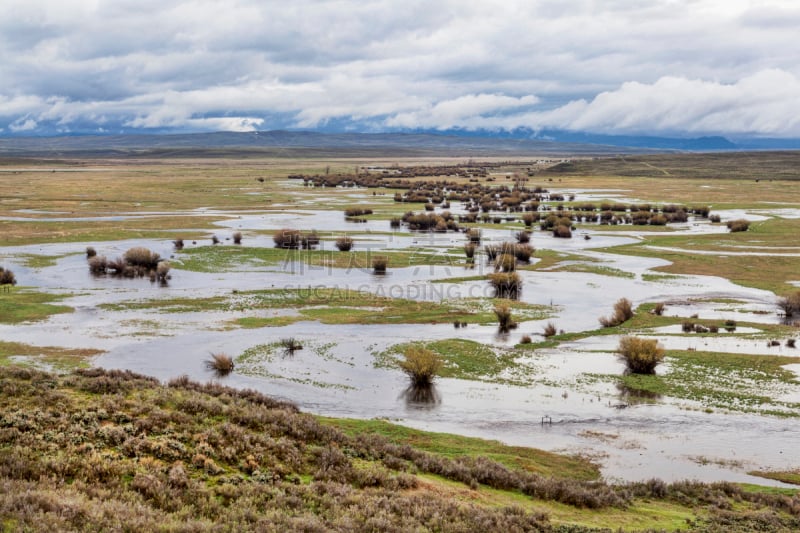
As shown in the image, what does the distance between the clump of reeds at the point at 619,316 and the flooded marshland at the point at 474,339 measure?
2.19ft

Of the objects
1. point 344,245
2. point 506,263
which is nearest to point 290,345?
point 506,263

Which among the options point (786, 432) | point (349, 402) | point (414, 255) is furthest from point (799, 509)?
point (414, 255)

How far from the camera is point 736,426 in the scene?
18.8m

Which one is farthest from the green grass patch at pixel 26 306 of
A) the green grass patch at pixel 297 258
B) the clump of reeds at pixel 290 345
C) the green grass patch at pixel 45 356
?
the clump of reeds at pixel 290 345

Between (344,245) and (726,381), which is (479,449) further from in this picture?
(344,245)

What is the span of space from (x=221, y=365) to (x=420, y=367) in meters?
6.67

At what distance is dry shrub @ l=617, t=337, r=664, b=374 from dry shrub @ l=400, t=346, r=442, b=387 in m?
6.45

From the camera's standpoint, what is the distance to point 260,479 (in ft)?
40.1

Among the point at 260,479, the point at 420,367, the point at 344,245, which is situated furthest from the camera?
the point at 344,245

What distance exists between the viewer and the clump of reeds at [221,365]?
76.2ft

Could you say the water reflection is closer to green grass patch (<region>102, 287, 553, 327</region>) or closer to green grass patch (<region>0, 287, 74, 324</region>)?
green grass patch (<region>102, 287, 553, 327</region>)

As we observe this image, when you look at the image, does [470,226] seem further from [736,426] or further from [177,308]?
[736,426]

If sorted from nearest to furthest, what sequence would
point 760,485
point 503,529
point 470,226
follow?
point 503,529 < point 760,485 < point 470,226

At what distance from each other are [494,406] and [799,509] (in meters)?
8.58
